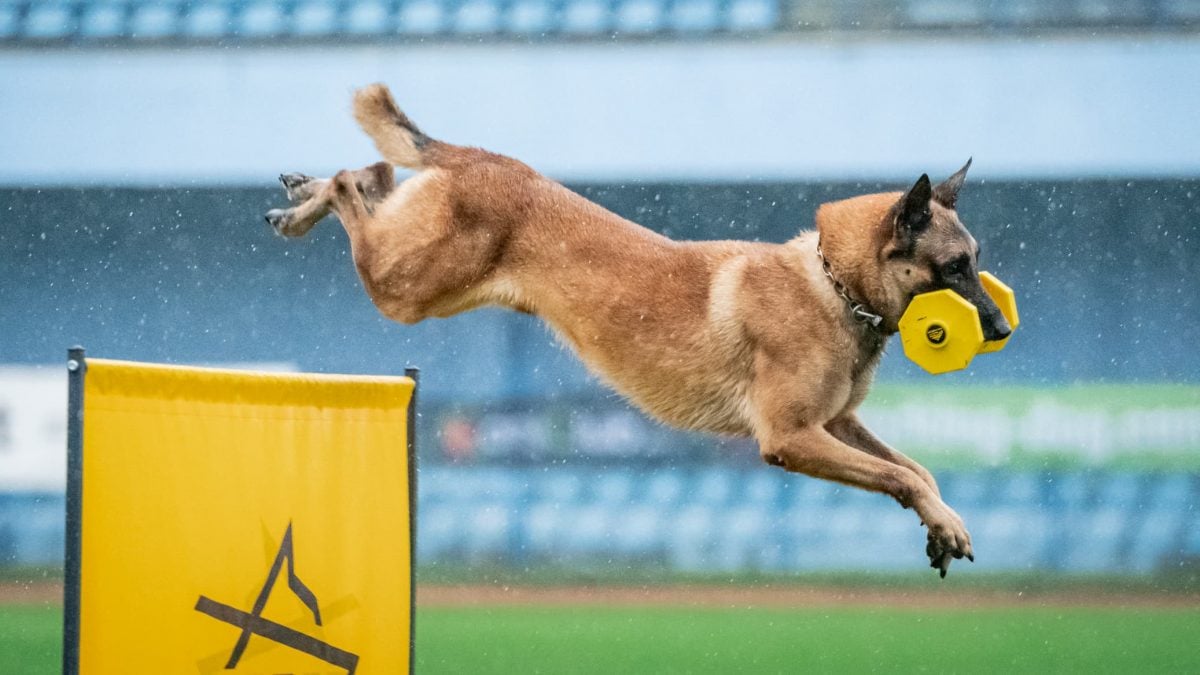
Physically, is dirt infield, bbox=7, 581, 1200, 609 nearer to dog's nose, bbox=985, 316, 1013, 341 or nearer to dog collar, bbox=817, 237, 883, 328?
dog collar, bbox=817, 237, 883, 328

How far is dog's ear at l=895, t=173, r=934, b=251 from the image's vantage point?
3234 mm

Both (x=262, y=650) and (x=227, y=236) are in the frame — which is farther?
(x=227, y=236)

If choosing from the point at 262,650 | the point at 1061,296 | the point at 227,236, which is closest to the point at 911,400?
the point at 1061,296

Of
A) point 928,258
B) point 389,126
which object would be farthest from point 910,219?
point 389,126

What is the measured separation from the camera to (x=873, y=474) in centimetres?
322

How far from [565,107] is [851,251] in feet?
18.2

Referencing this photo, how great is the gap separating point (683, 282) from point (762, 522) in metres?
5.25

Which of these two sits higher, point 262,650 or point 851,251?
point 851,251

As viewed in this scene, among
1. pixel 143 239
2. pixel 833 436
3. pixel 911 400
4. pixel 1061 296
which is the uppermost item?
pixel 143 239

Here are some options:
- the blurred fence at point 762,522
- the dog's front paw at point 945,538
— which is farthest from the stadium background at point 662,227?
→ the dog's front paw at point 945,538

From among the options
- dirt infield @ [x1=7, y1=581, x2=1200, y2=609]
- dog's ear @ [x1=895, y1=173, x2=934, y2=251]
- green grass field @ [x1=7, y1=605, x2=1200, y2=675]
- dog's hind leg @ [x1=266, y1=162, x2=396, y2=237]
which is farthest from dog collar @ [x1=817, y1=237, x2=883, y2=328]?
dirt infield @ [x1=7, y1=581, x2=1200, y2=609]

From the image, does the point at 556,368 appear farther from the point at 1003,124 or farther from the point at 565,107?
the point at 1003,124

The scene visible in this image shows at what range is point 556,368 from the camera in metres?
8.90

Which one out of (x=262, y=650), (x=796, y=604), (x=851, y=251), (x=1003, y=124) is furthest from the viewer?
(x=1003, y=124)
